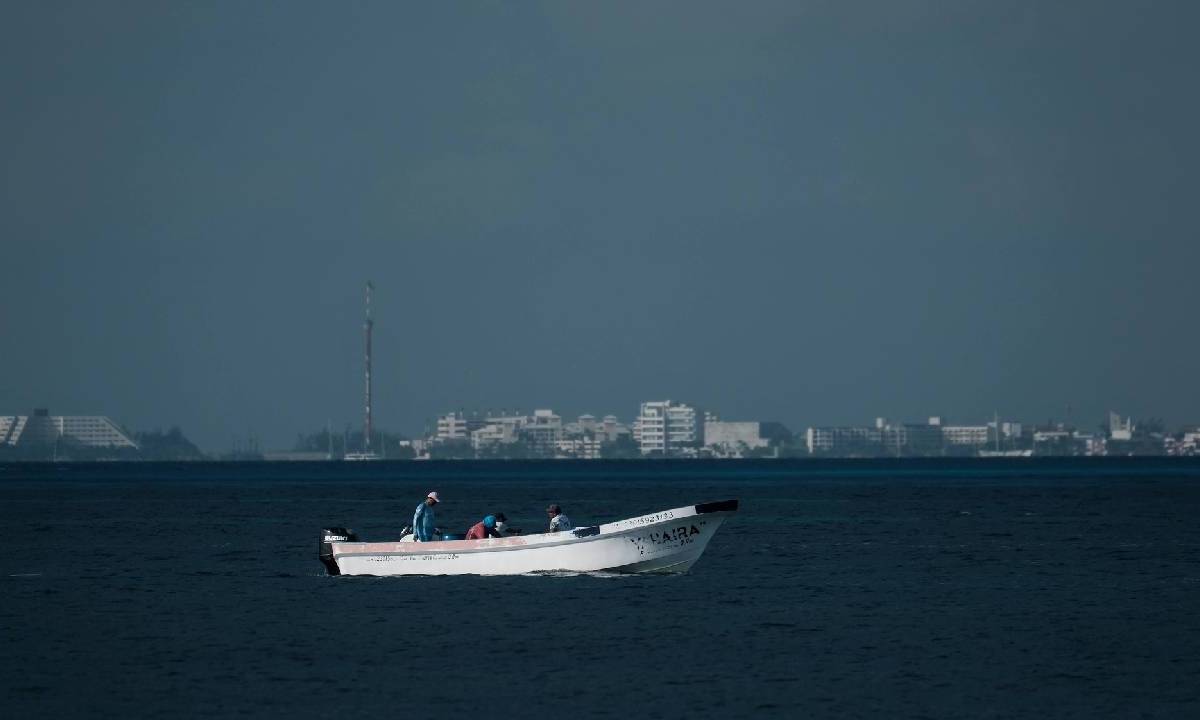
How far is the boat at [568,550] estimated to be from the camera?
5472cm

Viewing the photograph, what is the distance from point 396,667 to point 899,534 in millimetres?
52377

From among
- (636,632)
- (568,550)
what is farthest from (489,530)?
(636,632)

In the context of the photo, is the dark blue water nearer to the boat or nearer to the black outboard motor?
the boat

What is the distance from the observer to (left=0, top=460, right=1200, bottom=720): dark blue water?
1361 inches

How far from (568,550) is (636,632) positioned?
10586 mm

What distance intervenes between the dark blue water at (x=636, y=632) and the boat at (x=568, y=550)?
69 centimetres

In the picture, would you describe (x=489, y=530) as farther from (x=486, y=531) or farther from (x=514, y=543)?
(x=514, y=543)

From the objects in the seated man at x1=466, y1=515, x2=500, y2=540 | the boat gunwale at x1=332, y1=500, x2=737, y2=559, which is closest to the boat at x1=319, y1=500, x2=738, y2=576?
the boat gunwale at x1=332, y1=500, x2=737, y2=559

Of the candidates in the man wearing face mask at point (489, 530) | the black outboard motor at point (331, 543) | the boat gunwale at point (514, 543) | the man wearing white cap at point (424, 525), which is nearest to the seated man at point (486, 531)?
the man wearing face mask at point (489, 530)

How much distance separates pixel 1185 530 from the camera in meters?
89.2

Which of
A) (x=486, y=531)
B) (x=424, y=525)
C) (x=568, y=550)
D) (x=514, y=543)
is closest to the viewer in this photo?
(x=568, y=550)

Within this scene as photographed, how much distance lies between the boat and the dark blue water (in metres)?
0.69

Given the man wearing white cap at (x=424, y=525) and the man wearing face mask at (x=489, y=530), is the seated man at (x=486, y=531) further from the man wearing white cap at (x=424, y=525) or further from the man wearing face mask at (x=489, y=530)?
the man wearing white cap at (x=424, y=525)

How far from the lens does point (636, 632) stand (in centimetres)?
4419
